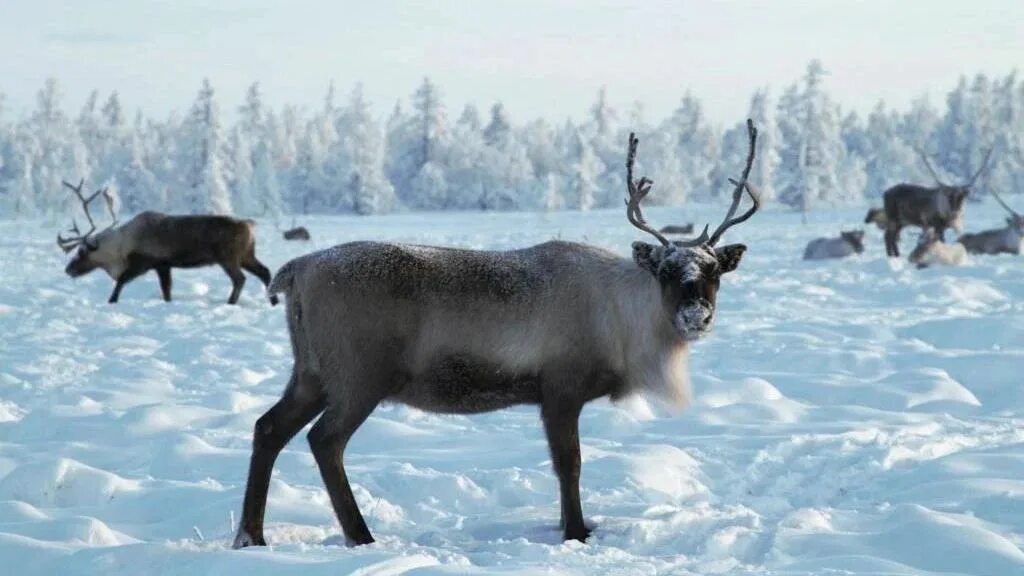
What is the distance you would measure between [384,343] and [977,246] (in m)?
19.9

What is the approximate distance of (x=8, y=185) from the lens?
79.6 meters

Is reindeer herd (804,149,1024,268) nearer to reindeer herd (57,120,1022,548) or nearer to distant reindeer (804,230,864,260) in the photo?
distant reindeer (804,230,864,260)

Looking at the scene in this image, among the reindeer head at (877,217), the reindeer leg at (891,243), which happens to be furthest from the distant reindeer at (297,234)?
the reindeer leg at (891,243)

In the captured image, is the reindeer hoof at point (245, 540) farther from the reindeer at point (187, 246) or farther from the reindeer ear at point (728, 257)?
the reindeer at point (187, 246)

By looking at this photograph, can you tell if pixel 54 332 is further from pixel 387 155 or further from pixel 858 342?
pixel 387 155

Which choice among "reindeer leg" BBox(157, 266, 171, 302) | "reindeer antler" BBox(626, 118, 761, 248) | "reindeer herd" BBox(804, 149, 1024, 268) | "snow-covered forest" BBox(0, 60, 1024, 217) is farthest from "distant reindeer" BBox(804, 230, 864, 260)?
"snow-covered forest" BBox(0, 60, 1024, 217)

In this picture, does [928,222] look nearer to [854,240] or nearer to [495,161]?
[854,240]

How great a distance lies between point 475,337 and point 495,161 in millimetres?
74919

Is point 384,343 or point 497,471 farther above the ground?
point 384,343

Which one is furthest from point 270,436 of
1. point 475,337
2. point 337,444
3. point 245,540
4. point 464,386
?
point 475,337

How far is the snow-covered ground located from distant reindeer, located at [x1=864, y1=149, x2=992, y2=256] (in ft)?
32.8

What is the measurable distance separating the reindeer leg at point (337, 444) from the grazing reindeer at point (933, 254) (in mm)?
15664

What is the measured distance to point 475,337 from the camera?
4996 mm

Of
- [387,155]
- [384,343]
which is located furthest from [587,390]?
[387,155]
